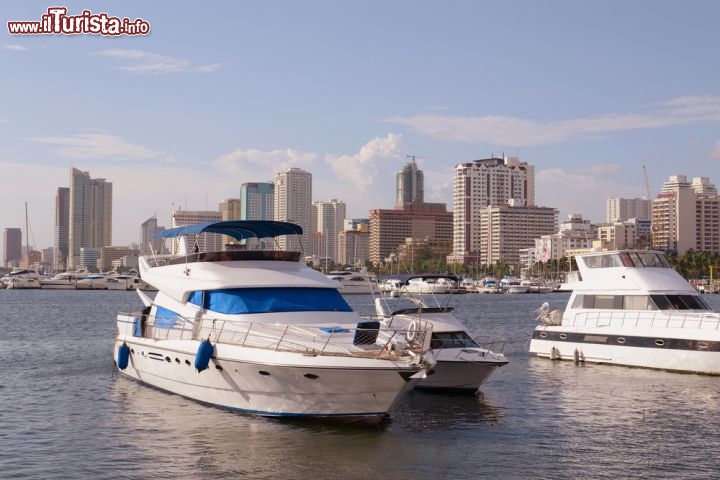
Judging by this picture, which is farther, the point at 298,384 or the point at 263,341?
the point at 263,341

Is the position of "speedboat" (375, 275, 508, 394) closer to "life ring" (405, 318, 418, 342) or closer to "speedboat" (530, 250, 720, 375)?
"life ring" (405, 318, 418, 342)

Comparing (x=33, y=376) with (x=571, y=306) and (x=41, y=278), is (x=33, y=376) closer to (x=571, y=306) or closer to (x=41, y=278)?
(x=571, y=306)

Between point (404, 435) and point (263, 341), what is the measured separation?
4.35 m

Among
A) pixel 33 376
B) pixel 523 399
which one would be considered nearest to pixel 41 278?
pixel 33 376

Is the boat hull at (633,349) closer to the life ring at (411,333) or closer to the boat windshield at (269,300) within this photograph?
the boat windshield at (269,300)

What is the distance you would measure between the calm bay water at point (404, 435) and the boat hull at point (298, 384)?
1.31ft

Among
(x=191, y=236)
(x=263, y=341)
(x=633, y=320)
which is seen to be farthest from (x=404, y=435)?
(x=191, y=236)

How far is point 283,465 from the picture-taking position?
59.2ft

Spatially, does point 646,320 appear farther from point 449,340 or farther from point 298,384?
point 298,384

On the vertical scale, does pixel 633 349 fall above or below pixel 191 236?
below

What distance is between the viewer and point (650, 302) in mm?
33344

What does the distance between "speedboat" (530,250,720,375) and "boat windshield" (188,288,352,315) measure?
44.4 feet

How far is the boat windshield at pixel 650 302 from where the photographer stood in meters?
33.2

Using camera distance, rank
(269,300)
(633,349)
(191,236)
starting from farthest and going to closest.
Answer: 1. (191,236)
2. (633,349)
3. (269,300)
